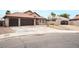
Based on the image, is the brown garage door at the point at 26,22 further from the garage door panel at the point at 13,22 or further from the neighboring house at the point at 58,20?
the neighboring house at the point at 58,20

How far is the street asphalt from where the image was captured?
8.71 ft

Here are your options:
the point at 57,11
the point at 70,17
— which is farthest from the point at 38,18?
the point at 70,17

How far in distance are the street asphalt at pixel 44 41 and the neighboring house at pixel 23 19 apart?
20 cm

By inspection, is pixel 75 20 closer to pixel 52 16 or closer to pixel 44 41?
pixel 52 16

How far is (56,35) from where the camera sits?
2707 mm

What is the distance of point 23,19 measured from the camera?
2.70 m

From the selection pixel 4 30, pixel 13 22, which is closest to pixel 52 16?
pixel 13 22

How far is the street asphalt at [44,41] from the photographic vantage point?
8.71 ft

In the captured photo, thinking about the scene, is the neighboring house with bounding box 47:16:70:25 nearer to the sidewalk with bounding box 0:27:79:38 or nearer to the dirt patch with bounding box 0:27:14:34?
the sidewalk with bounding box 0:27:79:38

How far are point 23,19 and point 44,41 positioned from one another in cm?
44

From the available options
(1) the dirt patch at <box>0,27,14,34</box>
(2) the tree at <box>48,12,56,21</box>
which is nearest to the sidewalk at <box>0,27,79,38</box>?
(1) the dirt patch at <box>0,27,14,34</box>

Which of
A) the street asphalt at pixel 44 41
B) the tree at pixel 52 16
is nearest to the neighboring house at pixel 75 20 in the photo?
the street asphalt at pixel 44 41

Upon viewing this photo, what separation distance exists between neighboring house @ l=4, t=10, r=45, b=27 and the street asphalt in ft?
0.65
